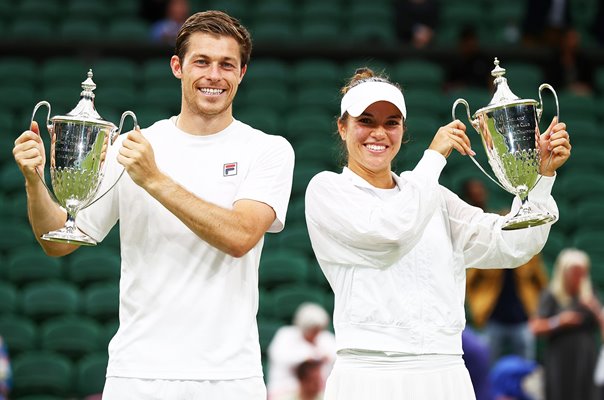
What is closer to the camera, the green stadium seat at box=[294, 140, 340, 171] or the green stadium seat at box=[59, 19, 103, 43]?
the green stadium seat at box=[294, 140, 340, 171]

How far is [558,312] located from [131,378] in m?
4.97

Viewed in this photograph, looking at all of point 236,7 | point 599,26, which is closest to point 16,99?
point 236,7

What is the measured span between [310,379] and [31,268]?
3.55 meters

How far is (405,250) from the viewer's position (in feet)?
10.9

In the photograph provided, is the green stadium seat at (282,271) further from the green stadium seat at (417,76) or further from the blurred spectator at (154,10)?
the blurred spectator at (154,10)

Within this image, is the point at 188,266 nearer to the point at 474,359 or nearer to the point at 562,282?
the point at 474,359

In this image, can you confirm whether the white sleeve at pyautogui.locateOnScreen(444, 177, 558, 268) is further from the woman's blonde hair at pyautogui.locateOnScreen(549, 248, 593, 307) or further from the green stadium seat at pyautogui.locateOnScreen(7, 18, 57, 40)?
the green stadium seat at pyautogui.locateOnScreen(7, 18, 57, 40)

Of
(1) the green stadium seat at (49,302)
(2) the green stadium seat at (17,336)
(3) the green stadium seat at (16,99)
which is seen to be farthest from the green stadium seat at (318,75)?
(2) the green stadium seat at (17,336)

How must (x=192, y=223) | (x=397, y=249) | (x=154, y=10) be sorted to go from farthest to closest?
(x=154, y=10) → (x=397, y=249) → (x=192, y=223)

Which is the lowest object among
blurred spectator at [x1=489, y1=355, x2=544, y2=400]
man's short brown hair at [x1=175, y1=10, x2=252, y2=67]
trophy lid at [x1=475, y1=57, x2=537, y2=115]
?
blurred spectator at [x1=489, y1=355, x2=544, y2=400]

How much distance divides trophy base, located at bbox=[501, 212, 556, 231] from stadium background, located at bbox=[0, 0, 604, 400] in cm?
476

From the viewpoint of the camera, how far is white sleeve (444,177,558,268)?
3.40 metres

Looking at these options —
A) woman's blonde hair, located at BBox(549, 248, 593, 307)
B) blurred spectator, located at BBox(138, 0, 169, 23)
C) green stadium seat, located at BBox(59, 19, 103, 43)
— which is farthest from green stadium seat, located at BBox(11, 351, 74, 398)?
Answer: blurred spectator, located at BBox(138, 0, 169, 23)

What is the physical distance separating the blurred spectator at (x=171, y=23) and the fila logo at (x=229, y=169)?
836 centimetres
